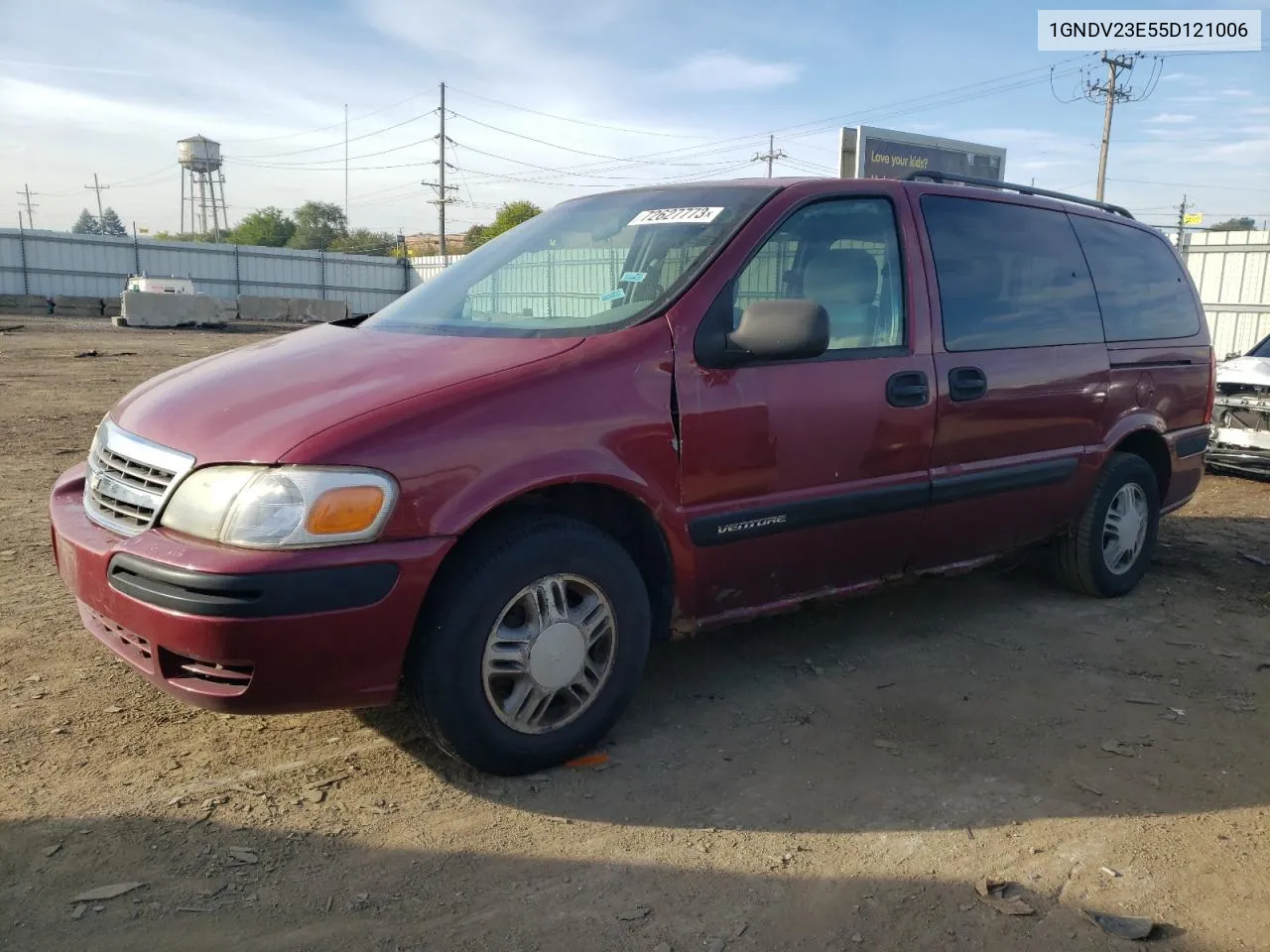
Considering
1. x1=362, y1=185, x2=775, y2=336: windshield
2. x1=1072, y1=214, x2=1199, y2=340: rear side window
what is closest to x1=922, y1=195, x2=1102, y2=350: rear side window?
x1=1072, y1=214, x2=1199, y2=340: rear side window

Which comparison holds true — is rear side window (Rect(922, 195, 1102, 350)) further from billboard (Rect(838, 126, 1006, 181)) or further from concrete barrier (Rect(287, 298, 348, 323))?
concrete barrier (Rect(287, 298, 348, 323))

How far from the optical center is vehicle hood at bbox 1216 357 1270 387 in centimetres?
816

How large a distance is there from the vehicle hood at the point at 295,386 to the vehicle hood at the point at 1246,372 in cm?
729

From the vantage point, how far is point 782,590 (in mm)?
3545

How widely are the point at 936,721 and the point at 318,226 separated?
295 ft

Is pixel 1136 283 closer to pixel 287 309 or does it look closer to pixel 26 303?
pixel 287 309

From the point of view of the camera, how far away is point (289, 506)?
2.51 m

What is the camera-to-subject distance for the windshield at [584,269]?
332 centimetres

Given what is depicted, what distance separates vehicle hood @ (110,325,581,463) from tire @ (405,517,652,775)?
0.49 m

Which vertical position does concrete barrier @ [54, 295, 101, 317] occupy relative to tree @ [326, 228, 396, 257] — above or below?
below

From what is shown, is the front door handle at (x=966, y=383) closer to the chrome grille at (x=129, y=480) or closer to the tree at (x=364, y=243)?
the chrome grille at (x=129, y=480)

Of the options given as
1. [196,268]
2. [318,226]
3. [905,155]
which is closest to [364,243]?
[318,226]

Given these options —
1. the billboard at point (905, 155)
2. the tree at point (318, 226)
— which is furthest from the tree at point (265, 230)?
the billboard at point (905, 155)

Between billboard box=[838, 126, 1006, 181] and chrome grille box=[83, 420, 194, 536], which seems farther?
billboard box=[838, 126, 1006, 181]
